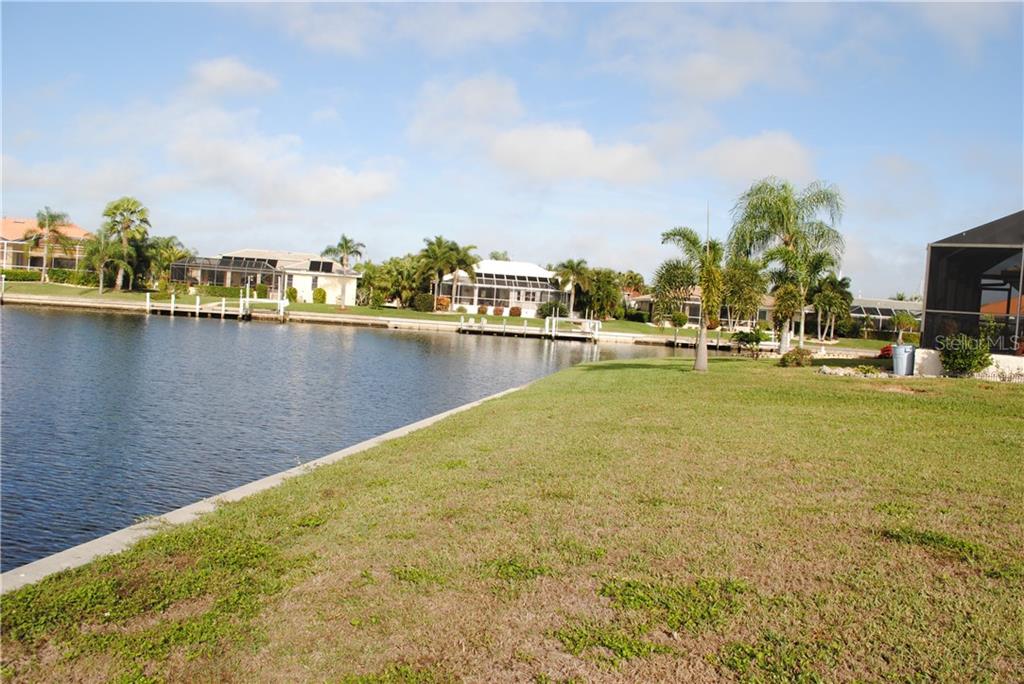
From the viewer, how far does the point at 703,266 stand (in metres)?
25.2

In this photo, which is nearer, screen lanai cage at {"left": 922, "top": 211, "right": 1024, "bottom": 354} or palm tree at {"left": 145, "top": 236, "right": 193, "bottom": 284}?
screen lanai cage at {"left": 922, "top": 211, "right": 1024, "bottom": 354}

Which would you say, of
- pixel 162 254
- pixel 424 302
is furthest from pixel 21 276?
pixel 424 302

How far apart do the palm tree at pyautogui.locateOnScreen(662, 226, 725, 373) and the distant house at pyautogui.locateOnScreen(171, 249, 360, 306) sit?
57736mm

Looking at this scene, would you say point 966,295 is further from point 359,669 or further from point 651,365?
point 359,669

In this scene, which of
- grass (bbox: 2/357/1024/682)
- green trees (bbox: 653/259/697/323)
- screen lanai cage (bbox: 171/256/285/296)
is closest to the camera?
grass (bbox: 2/357/1024/682)

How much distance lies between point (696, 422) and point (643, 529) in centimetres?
667

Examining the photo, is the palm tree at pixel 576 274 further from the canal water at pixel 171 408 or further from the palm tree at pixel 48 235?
the palm tree at pixel 48 235

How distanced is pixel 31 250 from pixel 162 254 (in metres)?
12.8

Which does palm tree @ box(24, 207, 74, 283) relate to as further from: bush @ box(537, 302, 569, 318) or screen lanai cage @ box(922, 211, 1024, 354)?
screen lanai cage @ box(922, 211, 1024, 354)

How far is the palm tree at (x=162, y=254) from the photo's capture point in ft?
261

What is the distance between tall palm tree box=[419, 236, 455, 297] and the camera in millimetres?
76438

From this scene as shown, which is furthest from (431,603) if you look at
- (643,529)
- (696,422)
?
(696,422)

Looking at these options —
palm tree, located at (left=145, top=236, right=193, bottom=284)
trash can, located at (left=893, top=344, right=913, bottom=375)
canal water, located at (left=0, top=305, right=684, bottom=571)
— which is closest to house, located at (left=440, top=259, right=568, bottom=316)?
palm tree, located at (left=145, top=236, right=193, bottom=284)

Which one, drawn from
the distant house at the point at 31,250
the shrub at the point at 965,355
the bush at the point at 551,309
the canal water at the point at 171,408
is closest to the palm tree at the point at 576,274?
the bush at the point at 551,309
